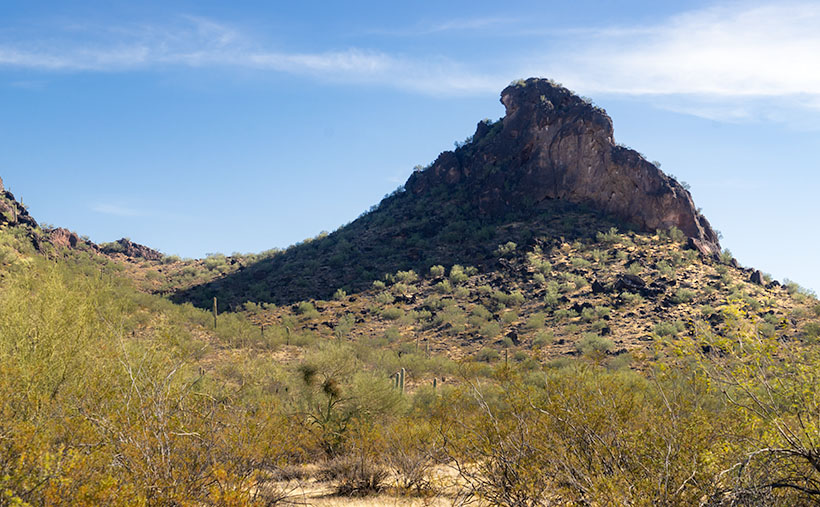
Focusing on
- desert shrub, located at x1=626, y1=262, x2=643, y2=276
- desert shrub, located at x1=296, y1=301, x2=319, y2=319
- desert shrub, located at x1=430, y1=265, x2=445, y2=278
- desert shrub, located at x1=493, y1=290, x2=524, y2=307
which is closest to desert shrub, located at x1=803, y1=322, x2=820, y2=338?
desert shrub, located at x1=626, y1=262, x2=643, y2=276

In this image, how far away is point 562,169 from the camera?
53.4 meters

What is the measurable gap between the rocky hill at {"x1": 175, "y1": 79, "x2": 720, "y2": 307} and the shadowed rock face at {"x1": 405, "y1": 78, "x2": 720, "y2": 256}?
96mm

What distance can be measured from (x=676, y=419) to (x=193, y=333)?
1055 inches

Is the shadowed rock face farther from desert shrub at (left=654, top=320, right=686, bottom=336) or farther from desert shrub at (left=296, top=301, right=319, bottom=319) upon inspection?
desert shrub at (left=296, top=301, right=319, bottom=319)

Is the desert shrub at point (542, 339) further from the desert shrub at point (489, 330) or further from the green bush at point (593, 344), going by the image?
the desert shrub at point (489, 330)

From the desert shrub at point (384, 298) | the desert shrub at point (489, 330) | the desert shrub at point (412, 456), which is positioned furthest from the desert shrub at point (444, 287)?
the desert shrub at point (412, 456)

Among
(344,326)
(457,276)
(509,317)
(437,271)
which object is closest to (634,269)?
(509,317)

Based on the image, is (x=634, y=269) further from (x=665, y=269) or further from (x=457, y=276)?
(x=457, y=276)

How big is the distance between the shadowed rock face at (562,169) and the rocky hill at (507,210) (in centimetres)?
10

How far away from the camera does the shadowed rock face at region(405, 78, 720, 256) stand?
4931 cm

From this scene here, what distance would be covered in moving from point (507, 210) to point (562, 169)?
6.60m

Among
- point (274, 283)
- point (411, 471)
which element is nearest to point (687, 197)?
point (274, 283)

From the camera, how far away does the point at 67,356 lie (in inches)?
420

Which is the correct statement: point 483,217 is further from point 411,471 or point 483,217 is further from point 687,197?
point 411,471
